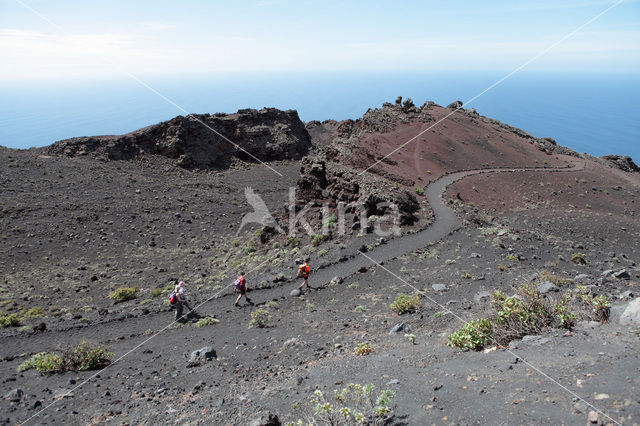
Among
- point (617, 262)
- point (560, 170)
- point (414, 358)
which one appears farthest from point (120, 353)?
point (560, 170)

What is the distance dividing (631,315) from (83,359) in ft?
39.2

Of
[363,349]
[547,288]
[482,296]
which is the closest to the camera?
[363,349]

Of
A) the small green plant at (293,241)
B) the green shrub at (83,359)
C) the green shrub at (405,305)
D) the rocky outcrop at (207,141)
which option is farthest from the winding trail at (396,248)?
the rocky outcrop at (207,141)

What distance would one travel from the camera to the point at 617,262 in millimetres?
14883

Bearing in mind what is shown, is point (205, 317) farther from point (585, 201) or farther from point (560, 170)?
point (560, 170)

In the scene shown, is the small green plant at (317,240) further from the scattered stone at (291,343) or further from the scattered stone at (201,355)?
the scattered stone at (201,355)

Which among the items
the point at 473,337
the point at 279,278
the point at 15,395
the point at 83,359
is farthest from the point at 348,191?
the point at 15,395

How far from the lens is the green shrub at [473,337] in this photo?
7.17m

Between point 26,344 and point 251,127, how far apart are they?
37631 mm

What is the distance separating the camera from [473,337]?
7289 mm

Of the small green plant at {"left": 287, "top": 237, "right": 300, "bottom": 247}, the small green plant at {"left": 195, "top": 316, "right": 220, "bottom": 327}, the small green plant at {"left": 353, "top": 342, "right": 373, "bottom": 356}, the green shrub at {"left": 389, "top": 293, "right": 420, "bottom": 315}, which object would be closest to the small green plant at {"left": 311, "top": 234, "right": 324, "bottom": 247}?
the small green plant at {"left": 287, "top": 237, "right": 300, "bottom": 247}

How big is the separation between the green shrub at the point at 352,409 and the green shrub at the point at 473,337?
226cm

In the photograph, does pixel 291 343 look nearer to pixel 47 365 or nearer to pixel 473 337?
pixel 473 337

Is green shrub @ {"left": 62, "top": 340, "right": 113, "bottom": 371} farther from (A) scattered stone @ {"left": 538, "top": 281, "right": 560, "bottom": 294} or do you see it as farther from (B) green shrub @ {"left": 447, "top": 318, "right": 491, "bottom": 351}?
(A) scattered stone @ {"left": 538, "top": 281, "right": 560, "bottom": 294}
